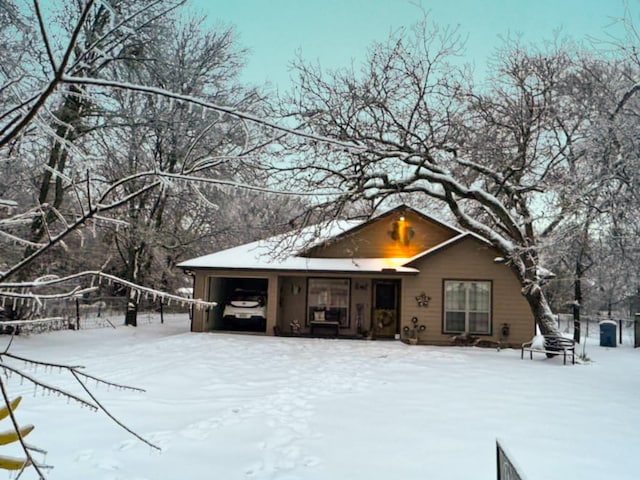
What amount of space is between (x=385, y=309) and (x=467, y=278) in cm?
296

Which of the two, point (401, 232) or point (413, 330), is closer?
point (413, 330)

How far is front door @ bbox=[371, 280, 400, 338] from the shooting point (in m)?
15.5

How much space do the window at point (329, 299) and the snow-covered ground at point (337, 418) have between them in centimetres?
443

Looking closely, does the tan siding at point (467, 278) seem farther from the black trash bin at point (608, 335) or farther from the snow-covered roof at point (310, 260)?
the black trash bin at point (608, 335)

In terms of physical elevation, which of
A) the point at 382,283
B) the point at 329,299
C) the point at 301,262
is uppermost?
the point at 301,262

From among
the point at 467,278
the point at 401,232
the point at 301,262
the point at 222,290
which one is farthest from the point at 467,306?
the point at 222,290

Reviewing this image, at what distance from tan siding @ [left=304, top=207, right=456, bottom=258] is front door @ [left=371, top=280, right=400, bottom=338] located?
103 cm

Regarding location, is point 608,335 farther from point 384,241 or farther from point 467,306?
point 384,241

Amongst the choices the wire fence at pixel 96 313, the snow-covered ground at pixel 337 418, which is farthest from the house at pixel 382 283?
the wire fence at pixel 96 313

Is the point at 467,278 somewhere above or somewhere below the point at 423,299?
above

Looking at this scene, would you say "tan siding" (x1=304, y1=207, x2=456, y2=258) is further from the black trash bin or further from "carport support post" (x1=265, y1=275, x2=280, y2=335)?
the black trash bin

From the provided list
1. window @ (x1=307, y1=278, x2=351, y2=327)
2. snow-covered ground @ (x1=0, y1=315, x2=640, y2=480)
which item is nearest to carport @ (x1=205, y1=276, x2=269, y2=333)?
window @ (x1=307, y1=278, x2=351, y2=327)

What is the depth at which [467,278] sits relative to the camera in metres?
14.3

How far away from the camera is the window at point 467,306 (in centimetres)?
1423
